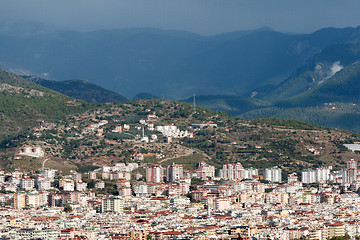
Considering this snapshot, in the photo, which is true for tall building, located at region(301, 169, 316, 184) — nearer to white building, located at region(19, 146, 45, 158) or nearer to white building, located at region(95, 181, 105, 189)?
white building, located at region(95, 181, 105, 189)

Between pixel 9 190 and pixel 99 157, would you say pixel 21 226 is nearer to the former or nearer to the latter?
pixel 9 190

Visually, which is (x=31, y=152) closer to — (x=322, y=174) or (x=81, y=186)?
(x=81, y=186)

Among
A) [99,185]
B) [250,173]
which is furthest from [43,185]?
[250,173]

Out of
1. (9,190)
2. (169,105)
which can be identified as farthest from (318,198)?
(169,105)

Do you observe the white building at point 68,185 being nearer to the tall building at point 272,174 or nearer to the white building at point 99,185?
the white building at point 99,185

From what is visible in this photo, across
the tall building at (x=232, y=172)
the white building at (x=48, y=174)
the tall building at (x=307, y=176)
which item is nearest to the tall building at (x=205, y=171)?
the tall building at (x=232, y=172)
